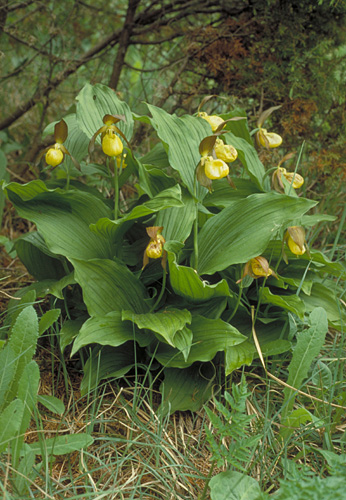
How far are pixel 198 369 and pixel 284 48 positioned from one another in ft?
4.34

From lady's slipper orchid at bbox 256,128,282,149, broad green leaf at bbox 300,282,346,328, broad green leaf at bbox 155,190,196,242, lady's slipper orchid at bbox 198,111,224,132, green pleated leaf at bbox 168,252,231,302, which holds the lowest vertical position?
broad green leaf at bbox 300,282,346,328

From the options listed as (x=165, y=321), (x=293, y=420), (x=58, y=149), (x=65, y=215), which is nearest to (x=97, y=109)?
(x=58, y=149)

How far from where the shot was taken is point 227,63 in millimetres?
1955

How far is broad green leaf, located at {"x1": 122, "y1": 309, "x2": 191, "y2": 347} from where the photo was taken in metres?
1.17

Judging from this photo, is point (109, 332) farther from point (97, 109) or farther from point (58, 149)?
point (97, 109)

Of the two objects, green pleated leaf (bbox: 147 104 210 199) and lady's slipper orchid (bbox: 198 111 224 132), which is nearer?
green pleated leaf (bbox: 147 104 210 199)

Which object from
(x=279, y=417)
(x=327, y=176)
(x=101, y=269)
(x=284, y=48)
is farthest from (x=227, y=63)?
(x=279, y=417)

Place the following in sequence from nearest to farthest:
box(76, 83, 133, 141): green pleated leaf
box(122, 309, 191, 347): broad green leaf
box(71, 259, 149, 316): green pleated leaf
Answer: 1. box(122, 309, 191, 347): broad green leaf
2. box(71, 259, 149, 316): green pleated leaf
3. box(76, 83, 133, 141): green pleated leaf

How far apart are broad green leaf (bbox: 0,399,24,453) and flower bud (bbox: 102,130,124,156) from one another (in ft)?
2.15

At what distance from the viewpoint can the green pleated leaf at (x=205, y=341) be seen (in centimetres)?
121

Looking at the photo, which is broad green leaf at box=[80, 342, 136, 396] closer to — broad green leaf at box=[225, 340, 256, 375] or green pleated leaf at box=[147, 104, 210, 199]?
broad green leaf at box=[225, 340, 256, 375]

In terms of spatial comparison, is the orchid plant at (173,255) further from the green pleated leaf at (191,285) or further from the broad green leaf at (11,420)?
the broad green leaf at (11,420)

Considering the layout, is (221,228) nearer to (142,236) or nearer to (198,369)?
(142,236)

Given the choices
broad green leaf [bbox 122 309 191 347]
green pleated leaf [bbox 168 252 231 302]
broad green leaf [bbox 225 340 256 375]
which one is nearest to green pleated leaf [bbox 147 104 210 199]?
green pleated leaf [bbox 168 252 231 302]
